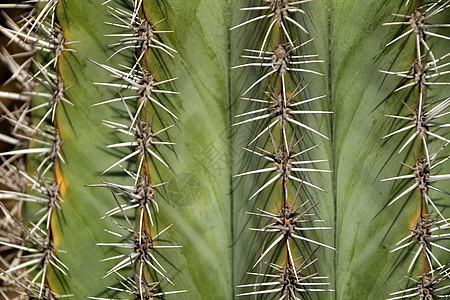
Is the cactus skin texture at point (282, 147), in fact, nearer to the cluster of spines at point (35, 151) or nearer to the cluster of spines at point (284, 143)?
the cluster of spines at point (284, 143)

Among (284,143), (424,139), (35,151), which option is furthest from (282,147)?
(35,151)

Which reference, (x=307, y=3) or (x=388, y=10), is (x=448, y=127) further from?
(x=307, y=3)

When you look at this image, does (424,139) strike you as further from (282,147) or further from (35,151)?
(35,151)

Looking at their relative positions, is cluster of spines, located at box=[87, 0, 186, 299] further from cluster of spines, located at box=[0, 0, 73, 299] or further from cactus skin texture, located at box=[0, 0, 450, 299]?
cluster of spines, located at box=[0, 0, 73, 299]

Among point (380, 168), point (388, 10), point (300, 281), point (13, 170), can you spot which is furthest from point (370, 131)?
point (13, 170)

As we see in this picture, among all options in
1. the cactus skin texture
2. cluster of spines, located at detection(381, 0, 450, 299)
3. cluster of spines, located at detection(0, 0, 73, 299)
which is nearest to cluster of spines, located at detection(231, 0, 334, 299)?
the cactus skin texture

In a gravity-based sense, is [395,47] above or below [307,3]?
below

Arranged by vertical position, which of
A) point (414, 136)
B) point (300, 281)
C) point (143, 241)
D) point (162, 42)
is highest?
point (162, 42)
